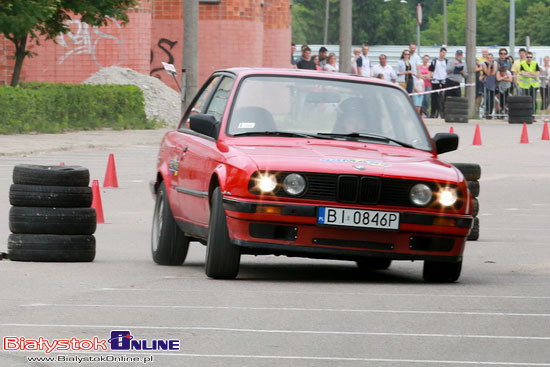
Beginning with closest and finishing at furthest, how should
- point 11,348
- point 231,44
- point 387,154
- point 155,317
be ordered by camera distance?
point 11,348
point 155,317
point 387,154
point 231,44

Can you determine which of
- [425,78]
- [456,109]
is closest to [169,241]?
[456,109]

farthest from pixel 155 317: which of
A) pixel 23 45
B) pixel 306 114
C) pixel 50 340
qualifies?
pixel 23 45

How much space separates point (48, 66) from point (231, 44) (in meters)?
8.23

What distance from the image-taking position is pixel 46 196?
37.4ft

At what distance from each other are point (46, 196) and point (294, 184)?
2.58m

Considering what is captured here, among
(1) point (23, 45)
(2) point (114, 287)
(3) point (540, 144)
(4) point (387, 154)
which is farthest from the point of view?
(1) point (23, 45)

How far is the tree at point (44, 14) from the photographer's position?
32.3 metres

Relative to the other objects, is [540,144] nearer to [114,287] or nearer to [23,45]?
[23,45]

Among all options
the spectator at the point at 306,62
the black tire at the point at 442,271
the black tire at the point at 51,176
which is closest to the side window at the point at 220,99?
the black tire at the point at 51,176

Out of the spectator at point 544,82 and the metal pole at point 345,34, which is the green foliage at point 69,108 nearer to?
the metal pole at point 345,34

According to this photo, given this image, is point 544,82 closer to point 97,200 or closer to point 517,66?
point 517,66

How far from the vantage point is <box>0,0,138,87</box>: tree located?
32.3 m

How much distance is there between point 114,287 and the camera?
9.65 m

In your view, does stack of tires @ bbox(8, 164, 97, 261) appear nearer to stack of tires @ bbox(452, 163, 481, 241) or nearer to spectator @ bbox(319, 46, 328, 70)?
stack of tires @ bbox(452, 163, 481, 241)
